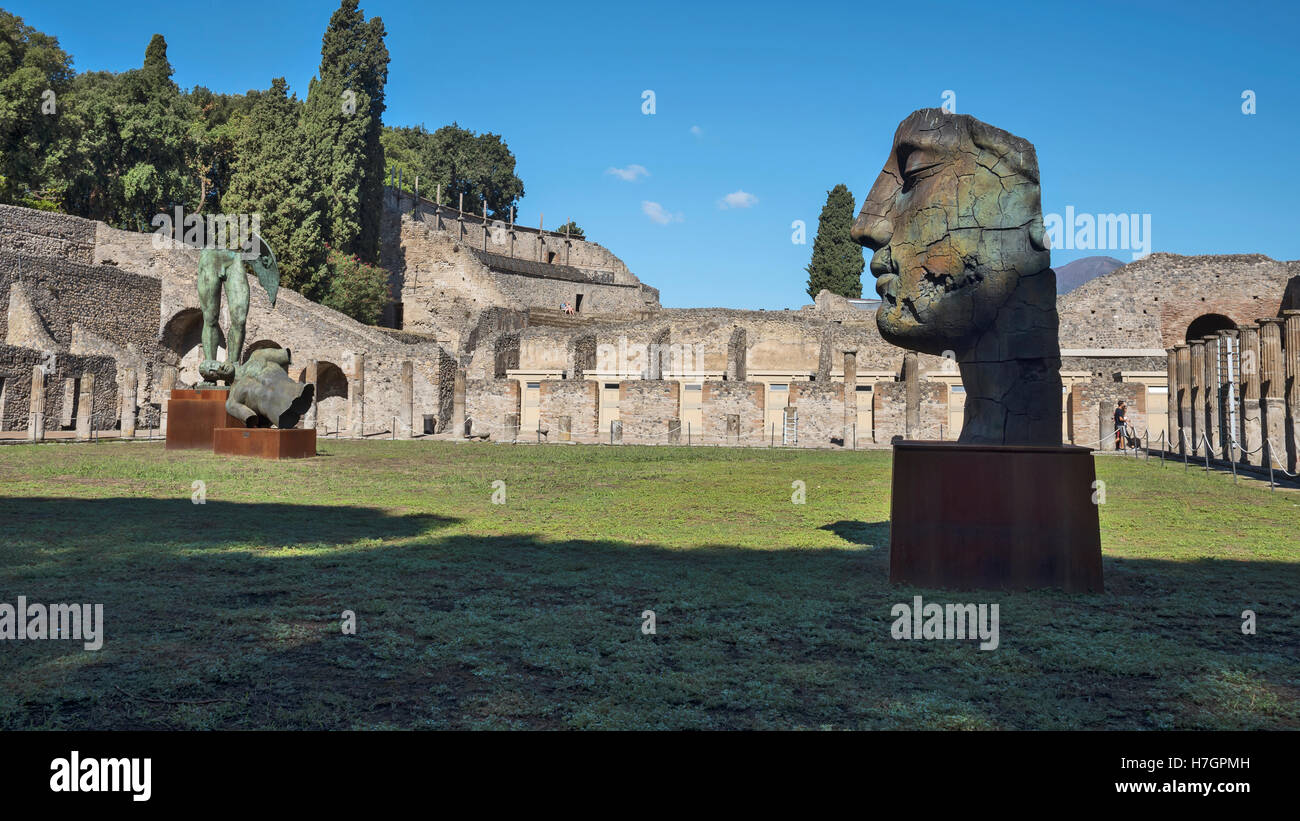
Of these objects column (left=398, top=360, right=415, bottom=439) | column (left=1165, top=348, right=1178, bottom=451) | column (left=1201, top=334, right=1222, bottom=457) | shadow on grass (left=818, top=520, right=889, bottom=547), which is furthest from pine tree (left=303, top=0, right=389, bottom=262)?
shadow on grass (left=818, top=520, right=889, bottom=547)

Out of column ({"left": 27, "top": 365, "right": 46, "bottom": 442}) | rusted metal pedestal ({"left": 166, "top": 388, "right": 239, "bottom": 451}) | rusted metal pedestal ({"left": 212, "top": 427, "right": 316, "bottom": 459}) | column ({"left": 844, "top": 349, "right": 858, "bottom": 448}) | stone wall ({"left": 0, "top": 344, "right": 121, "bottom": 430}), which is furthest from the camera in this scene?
stone wall ({"left": 0, "top": 344, "right": 121, "bottom": 430})

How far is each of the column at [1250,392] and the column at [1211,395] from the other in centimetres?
213

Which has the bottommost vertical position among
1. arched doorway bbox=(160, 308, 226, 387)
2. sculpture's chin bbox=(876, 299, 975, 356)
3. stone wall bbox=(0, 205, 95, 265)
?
sculpture's chin bbox=(876, 299, 975, 356)

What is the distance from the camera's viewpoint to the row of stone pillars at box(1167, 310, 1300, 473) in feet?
57.8

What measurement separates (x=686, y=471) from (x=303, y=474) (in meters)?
6.46

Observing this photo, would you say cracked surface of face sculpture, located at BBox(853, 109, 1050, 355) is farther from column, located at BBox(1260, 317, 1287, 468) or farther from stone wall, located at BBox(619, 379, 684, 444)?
stone wall, located at BBox(619, 379, 684, 444)

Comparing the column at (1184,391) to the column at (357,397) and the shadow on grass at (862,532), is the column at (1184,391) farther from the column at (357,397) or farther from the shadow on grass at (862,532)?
the column at (357,397)

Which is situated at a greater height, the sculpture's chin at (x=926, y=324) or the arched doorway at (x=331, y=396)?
the arched doorway at (x=331, y=396)

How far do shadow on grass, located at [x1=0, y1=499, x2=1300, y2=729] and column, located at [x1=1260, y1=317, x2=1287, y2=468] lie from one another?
13.0 meters

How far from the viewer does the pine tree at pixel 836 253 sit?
5554 cm

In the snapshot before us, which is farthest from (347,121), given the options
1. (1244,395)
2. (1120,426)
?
(1244,395)

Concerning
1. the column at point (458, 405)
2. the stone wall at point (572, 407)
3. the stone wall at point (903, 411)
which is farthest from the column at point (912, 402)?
the column at point (458, 405)

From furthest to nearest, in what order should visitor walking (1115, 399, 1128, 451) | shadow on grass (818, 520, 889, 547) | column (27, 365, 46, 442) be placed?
1. visitor walking (1115, 399, 1128, 451)
2. column (27, 365, 46, 442)
3. shadow on grass (818, 520, 889, 547)

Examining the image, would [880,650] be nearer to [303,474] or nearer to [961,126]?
[961,126]
